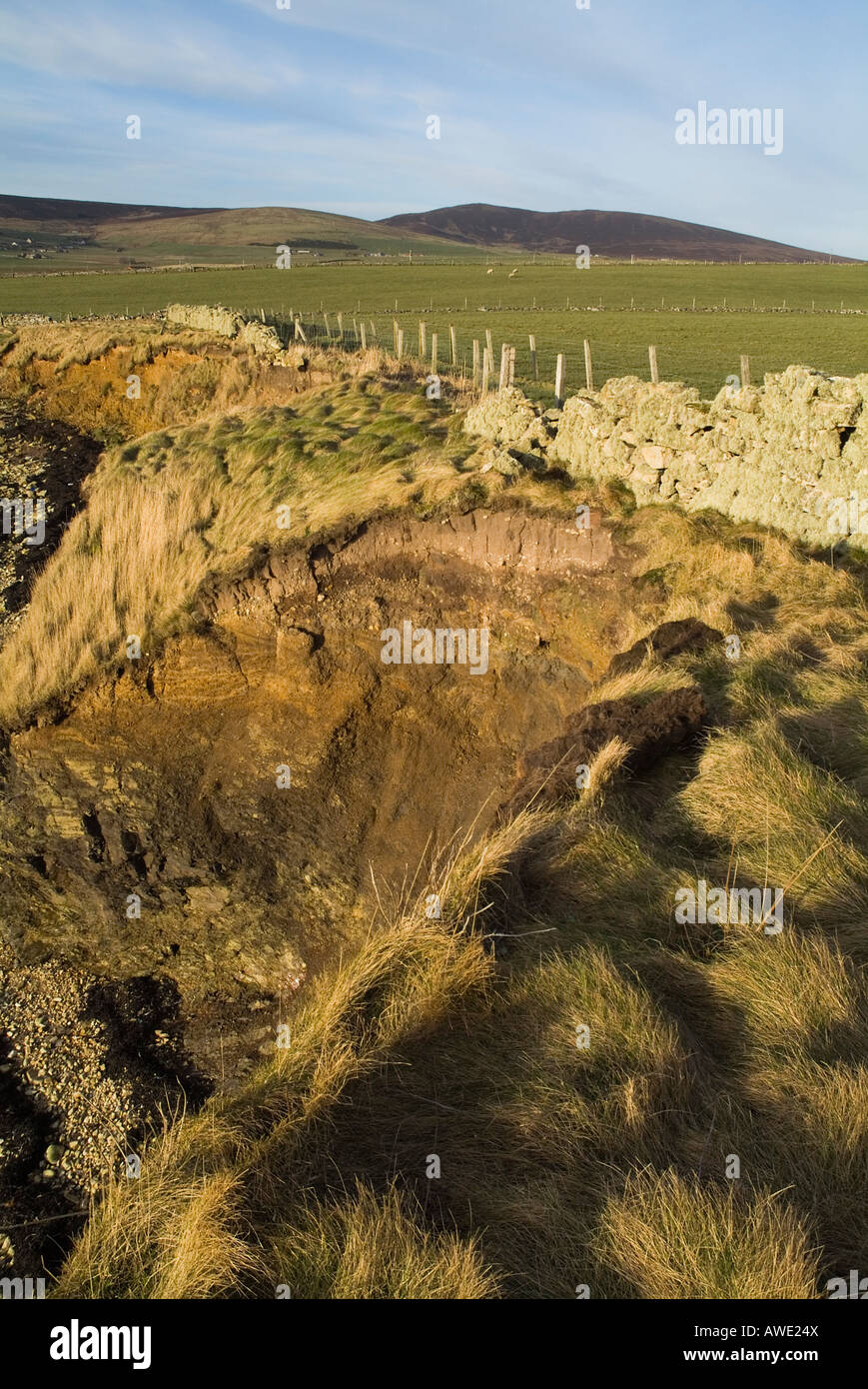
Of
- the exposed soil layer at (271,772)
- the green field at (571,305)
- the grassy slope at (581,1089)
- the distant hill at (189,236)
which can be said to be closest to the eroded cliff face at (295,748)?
the exposed soil layer at (271,772)

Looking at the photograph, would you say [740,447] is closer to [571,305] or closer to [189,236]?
[571,305]

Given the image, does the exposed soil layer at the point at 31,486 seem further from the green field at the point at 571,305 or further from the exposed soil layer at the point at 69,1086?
the green field at the point at 571,305

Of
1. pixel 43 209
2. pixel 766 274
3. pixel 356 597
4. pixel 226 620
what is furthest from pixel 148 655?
pixel 43 209

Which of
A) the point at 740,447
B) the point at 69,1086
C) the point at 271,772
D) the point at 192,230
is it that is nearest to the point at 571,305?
the point at 740,447

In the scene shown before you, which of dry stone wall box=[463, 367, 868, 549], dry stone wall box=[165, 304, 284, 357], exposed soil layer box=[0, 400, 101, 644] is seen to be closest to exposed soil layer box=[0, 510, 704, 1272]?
dry stone wall box=[463, 367, 868, 549]

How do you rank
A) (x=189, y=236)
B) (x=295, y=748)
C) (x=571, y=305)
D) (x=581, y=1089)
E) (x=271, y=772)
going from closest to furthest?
(x=581, y=1089)
(x=271, y=772)
(x=295, y=748)
(x=571, y=305)
(x=189, y=236)

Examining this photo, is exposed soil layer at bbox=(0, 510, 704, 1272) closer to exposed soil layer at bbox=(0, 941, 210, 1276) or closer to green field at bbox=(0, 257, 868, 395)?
exposed soil layer at bbox=(0, 941, 210, 1276)

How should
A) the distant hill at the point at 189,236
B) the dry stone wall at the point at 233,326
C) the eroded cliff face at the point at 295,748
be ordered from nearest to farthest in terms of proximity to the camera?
the eroded cliff face at the point at 295,748 < the dry stone wall at the point at 233,326 < the distant hill at the point at 189,236
